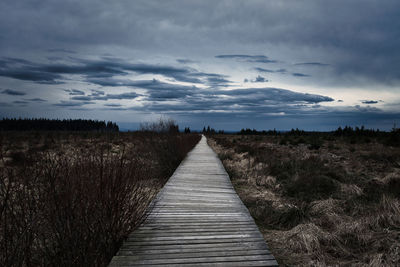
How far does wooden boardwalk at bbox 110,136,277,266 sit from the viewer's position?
9.89 feet

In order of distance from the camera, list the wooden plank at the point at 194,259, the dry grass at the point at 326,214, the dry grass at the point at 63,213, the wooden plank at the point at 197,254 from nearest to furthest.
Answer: the dry grass at the point at 63,213 → the wooden plank at the point at 194,259 → the wooden plank at the point at 197,254 → the dry grass at the point at 326,214

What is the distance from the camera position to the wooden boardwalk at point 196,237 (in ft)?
9.89

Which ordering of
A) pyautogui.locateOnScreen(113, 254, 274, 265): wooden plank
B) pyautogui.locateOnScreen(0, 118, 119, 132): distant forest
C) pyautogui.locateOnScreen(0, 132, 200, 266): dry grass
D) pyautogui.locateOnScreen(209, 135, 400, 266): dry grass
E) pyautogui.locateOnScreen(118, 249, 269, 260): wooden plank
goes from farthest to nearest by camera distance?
pyautogui.locateOnScreen(0, 118, 119, 132): distant forest, pyautogui.locateOnScreen(209, 135, 400, 266): dry grass, pyautogui.locateOnScreen(118, 249, 269, 260): wooden plank, pyautogui.locateOnScreen(113, 254, 274, 265): wooden plank, pyautogui.locateOnScreen(0, 132, 200, 266): dry grass

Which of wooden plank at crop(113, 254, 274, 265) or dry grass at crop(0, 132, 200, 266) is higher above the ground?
dry grass at crop(0, 132, 200, 266)

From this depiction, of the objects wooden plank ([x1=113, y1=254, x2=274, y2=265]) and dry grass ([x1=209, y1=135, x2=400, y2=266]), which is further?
dry grass ([x1=209, y1=135, x2=400, y2=266])

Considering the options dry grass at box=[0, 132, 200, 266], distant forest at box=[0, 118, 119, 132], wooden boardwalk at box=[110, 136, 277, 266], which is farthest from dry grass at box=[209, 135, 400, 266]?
distant forest at box=[0, 118, 119, 132]

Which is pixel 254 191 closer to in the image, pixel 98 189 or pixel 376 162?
pixel 98 189

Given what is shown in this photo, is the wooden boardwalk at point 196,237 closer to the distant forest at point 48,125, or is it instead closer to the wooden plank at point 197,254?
the wooden plank at point 197,254

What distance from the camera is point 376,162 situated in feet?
36.1

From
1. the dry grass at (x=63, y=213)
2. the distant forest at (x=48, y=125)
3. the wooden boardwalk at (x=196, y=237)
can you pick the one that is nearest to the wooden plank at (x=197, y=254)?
the wooden boardwalk at (x=196, y=237)

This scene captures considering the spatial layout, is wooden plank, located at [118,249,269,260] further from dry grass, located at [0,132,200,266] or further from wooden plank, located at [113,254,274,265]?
dry grass, located at [0,132,200,266]

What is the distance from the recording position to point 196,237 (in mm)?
3621

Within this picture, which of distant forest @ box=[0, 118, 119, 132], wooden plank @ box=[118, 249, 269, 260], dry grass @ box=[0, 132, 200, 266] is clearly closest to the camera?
dry grass @ box=[0, 132, 200, 266]

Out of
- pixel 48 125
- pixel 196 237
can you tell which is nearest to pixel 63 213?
pixel 196 237
